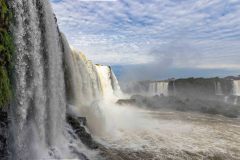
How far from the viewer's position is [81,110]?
17.5 meters

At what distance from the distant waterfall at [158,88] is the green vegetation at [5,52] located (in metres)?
42.7

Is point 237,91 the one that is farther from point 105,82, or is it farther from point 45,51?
point 45,51

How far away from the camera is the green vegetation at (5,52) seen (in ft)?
26.5

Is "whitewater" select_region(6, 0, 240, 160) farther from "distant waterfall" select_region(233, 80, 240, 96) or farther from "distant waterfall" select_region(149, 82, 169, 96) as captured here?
"distant waterfall" select_region(149, 82, 169, 96)

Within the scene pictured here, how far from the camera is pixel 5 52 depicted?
8312 mm

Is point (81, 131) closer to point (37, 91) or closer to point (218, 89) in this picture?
point (37, 91)

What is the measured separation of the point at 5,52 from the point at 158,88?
1757 inches

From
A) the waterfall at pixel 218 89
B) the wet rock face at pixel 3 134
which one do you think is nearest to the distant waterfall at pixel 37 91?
the wet rock face at pixel 3 134

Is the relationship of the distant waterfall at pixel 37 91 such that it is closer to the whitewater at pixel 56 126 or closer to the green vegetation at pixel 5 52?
the whitewater at pixel 56 126

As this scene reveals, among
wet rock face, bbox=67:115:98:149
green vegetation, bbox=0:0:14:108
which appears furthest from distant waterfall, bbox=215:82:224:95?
green vegetation, bbox=0:0:14:108

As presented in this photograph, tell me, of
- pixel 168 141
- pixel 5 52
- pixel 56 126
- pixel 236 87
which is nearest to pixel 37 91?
pixel 5 52

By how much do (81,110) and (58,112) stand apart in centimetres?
480

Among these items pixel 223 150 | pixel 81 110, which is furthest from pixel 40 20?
pixel 223 150

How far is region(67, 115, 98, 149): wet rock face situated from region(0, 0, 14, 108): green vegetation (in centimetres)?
532
